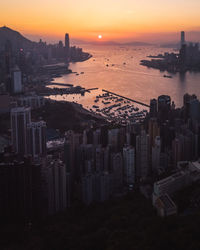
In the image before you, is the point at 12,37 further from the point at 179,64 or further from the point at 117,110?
the point at 117,110

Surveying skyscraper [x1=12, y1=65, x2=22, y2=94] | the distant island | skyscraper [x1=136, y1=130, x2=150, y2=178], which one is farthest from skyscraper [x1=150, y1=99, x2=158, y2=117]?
the distant island

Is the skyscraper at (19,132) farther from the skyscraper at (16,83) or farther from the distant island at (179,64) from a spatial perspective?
the distant island at (179,64)

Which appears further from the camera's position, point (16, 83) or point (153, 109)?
point (16, 83)

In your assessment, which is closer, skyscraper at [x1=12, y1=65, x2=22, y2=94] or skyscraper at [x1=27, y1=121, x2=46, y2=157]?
skyscraper at [x1=27, y1=121, x2=46, y2=157]

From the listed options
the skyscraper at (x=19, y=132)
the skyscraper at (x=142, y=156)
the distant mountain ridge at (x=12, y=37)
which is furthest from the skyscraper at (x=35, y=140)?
the distant mountain ridge at (x=12, y=37)

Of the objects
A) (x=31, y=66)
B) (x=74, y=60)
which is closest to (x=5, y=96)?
(x=31, y=66)

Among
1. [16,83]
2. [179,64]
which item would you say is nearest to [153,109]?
[16,83]

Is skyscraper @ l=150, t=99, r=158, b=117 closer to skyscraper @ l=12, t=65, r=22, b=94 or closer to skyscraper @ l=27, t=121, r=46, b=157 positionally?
skyscraper @ l=27, t=121, r=46, b=157

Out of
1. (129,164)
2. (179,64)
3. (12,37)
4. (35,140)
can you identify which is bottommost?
(129,164)
